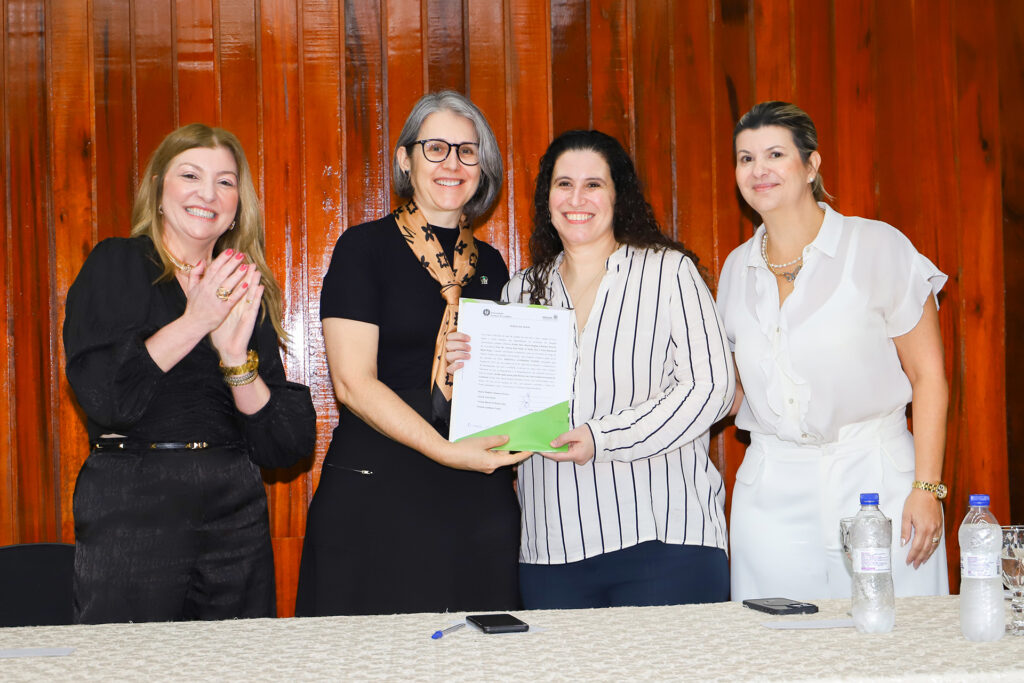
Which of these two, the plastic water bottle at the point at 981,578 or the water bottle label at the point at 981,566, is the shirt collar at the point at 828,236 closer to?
the plastic water bottle at the point at 981,578

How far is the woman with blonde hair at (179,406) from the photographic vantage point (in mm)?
1976

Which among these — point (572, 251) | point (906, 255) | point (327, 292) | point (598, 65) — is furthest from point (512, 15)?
point (906, 255)

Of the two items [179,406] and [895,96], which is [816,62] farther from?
[179,406]

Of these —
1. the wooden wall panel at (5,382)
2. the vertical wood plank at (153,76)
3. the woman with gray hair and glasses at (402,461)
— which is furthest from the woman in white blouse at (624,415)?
the wooden wall panel at (5,382)

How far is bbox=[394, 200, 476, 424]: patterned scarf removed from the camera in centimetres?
222

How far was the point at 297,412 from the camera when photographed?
2.26m

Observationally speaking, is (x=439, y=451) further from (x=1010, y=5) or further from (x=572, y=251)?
(x=1010, y=5)

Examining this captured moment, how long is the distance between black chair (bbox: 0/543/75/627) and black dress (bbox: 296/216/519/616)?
615 millimetres

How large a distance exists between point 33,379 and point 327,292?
4.59 ft

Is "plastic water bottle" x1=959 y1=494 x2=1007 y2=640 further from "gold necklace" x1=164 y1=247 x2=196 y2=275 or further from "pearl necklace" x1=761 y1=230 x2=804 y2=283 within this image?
"gold necklace" x1=164 y1=247 x2=196 y2=275

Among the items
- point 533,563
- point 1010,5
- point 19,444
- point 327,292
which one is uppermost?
point 1010,5

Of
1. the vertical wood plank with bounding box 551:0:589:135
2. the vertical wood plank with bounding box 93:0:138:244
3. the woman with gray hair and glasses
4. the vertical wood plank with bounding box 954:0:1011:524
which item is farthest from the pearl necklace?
the vertical wood plank with bounding box 93:0:138:244

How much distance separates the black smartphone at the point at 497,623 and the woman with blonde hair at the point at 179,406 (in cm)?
86

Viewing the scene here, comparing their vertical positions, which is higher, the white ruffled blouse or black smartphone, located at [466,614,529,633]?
the white ruffled blouse
